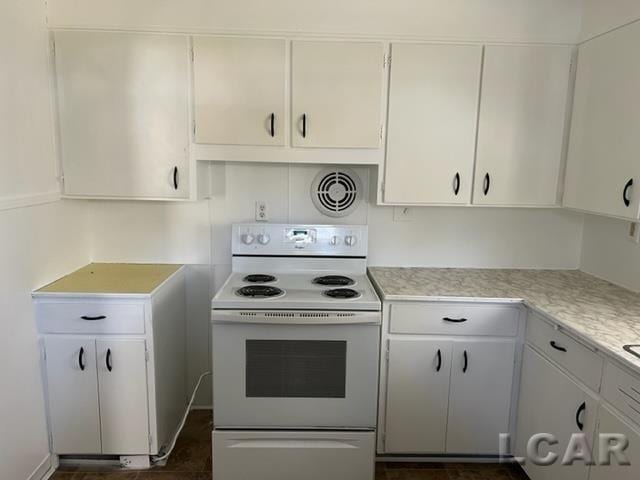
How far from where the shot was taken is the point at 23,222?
1931 millimetres

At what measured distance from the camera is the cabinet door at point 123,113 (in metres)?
2.13

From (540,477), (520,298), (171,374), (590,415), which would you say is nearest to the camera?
(590,415)

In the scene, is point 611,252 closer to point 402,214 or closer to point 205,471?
point 402,214

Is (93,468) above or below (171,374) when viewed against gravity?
below

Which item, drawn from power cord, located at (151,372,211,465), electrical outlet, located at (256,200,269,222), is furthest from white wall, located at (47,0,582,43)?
power cord, located at (151,372,211,465)

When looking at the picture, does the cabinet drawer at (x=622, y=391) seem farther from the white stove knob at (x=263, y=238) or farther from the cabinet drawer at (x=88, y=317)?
the cabinet drawer at (x=88, y=317)

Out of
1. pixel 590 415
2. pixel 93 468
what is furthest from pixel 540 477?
pixel 93 468

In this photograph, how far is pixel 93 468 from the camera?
2.19 metres

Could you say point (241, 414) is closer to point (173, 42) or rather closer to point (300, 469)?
point (300, 469)

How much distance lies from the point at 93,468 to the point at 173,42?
2117mm

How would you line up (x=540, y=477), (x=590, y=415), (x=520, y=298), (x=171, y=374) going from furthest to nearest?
1. (x=171, y=374)
2. (x=520, y=298)
3. (x=540, y=477)
4. (x=590, y=415)

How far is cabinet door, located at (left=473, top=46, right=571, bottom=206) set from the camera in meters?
2.21

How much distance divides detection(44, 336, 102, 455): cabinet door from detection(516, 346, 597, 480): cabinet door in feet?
6.60

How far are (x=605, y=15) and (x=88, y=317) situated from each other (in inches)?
108
